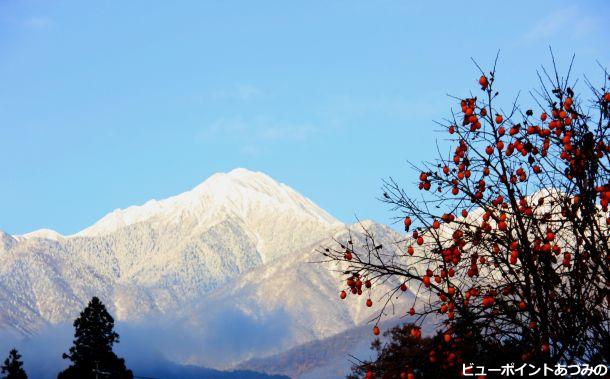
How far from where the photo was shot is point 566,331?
1434cm

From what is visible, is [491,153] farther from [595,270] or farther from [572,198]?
[595,270]

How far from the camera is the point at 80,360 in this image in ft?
317

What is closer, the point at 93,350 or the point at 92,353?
the point at 92,353

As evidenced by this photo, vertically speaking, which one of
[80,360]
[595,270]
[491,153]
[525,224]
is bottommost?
[595,270]

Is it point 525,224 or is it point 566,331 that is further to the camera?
point 525,224

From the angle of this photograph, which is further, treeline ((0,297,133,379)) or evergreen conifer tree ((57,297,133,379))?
evergreen conifer tree ((57,297,133,379))

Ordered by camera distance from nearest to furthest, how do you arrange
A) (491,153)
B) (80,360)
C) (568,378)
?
1. (568,378)
2. (491,153)
3. (80,360)

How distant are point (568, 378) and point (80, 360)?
284 ft

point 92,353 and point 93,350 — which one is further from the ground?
point 93,350

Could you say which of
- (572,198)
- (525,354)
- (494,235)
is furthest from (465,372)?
(572,198)

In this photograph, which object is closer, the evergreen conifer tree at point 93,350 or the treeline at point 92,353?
the treeline at point 92,353

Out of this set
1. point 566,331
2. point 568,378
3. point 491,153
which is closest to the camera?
point 566,331

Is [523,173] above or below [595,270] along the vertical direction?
above

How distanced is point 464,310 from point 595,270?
2.05m
